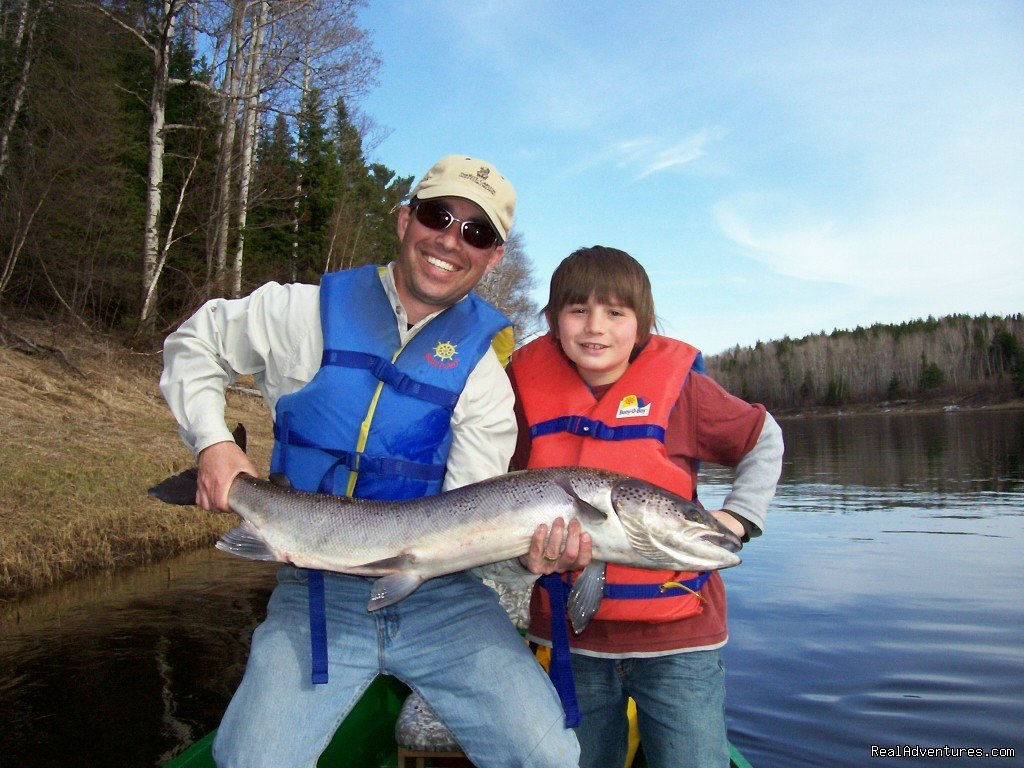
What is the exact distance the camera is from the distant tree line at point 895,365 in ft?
299

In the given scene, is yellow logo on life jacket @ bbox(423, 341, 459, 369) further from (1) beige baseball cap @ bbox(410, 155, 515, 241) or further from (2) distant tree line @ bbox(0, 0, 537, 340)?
(2) distant tree line @ bbox(0, 0, 537, 340)

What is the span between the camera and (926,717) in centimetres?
707

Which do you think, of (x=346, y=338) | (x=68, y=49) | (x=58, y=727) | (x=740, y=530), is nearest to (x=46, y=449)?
(x=58, y=727)

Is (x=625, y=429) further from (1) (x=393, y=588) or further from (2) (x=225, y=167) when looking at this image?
(2) (x=225, y=167)

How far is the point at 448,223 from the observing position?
357 cm

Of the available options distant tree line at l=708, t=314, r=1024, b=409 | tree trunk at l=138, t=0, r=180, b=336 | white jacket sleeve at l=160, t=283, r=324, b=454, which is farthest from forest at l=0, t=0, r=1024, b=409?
distant tree line at l=708, t=314, r=1024, b=409

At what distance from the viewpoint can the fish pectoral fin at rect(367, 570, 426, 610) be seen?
2.95 m

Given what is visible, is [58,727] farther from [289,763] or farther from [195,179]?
[195,179]

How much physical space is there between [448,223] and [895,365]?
342ft

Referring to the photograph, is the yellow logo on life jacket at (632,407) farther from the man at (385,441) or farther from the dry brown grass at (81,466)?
the dry brown grass at (81,466)

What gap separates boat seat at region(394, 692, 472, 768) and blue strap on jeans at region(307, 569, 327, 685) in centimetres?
101

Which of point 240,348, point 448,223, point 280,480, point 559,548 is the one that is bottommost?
point 559,548

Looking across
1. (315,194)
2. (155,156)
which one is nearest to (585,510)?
(155,156)

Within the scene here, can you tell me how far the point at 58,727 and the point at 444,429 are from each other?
490cm
